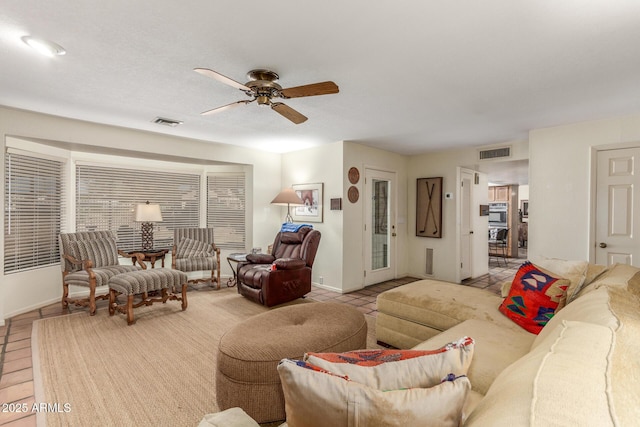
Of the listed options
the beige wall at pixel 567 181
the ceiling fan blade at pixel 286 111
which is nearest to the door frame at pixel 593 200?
the beige wall at pixel 567 181

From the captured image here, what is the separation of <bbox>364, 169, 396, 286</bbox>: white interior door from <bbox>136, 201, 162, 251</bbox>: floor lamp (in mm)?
3386

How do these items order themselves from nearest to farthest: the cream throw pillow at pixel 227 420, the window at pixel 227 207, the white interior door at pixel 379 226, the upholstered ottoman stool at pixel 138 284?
the cream throw pillow at pixel 227 420 → the upholstered ottoman stool at pixel 138 284 → the white interior door at pixel 379 226 → the window at pixel 227 207

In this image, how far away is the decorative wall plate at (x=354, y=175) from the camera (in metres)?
4.88

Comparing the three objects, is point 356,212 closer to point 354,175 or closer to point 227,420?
point 354,175

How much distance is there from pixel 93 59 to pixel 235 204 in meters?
3.59

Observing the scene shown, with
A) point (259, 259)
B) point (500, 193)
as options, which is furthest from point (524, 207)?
point (259, 259)

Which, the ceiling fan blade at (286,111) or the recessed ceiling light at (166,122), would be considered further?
the recessed ceiling light at (166,122)

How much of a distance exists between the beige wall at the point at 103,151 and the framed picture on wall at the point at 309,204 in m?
0.57

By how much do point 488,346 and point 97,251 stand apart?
4648 millimetres

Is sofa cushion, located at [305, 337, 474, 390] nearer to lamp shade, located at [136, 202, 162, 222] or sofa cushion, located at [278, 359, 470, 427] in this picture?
sofa cushion, located at [278, 359, 470, 427]

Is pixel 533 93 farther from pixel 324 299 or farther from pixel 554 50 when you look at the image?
pixel 324 299

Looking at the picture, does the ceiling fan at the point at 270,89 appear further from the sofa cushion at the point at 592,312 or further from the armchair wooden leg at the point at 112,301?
the armchair wooden leg at the point at 112,301

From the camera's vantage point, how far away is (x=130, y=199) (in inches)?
195

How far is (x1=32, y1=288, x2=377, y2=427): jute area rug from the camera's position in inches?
74.5
